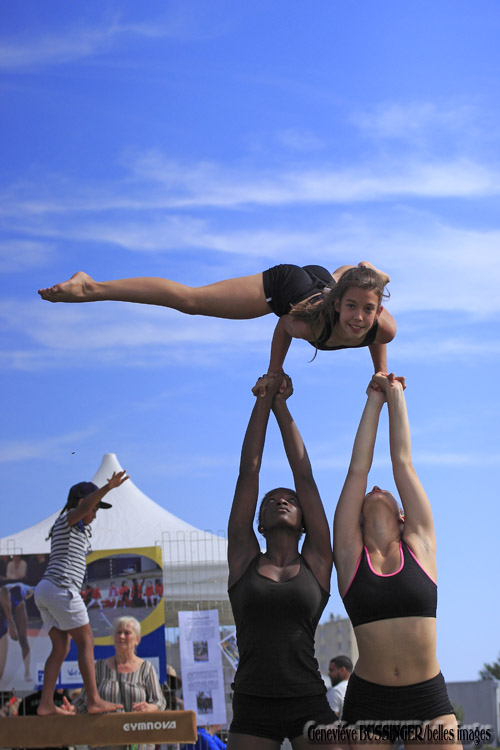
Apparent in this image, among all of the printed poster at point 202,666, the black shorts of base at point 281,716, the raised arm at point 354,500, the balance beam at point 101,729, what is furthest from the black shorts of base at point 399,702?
the printed poster at point 202,666

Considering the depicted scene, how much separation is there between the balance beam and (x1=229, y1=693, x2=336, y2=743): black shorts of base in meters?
2.44

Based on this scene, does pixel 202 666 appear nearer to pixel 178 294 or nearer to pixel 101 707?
pixel 101 707

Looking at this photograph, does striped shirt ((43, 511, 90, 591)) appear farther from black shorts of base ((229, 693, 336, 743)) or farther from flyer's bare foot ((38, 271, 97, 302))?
black shorts of base ((229, 693, 336, 743))

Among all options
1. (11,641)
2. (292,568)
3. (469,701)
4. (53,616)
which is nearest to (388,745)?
(292,568)

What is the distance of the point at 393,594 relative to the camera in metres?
4.32

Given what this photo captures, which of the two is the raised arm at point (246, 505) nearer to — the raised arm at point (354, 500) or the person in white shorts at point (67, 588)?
the raised arm at point (354, 500)

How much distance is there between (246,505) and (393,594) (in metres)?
0.92

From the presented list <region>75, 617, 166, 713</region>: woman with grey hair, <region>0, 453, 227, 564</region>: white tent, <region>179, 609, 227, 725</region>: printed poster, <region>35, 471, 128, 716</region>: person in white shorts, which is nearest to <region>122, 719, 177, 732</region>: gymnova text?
<region>75, 617, 166, 713</region>: woman with grey hair

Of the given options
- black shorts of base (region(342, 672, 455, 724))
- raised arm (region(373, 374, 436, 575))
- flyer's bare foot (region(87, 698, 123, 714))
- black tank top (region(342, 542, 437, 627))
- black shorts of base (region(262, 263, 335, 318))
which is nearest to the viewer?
black shorts of base (region(342, 672, 455, 724))

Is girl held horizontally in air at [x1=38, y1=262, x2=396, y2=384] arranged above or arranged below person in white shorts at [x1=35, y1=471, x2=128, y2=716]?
above

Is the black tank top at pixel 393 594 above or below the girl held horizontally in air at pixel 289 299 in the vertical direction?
below

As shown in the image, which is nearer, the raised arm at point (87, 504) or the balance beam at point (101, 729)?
the balance beam at point (101, 729)

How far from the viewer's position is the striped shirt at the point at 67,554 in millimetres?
7996

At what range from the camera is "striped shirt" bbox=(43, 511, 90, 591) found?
8.00 meters
